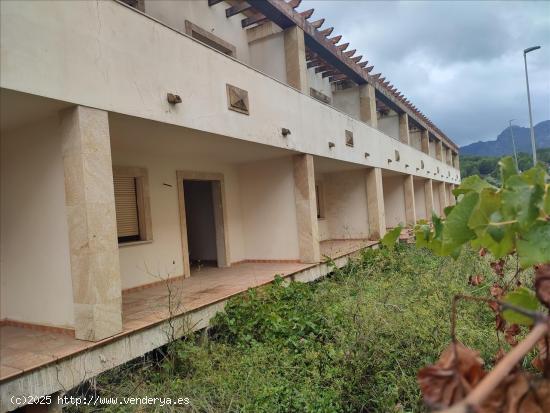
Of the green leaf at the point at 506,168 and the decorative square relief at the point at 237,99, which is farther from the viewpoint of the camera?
the decorative square relief at the point at 237,99

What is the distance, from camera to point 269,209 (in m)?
10.7

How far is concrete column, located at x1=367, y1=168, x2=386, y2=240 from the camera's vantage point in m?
14.5

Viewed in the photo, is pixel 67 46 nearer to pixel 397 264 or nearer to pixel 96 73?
pixel 96 73

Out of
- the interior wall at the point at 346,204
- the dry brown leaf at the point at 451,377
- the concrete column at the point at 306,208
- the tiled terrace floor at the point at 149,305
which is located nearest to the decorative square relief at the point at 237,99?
the concrete column at the point at 306,208

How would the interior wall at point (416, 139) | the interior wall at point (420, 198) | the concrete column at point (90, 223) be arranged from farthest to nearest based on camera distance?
the interior wall at point (416, 139), the interior wall at point (420, 198), the concrete column at point (90, 223)

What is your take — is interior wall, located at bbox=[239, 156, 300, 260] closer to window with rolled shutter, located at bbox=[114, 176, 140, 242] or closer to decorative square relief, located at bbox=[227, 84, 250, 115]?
decorative square relief, located at bbox=[227, 84, 250, 115]

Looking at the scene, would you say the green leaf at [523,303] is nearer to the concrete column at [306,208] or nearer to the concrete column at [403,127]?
the concrete column at [306,208]

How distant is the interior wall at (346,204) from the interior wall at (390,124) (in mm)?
5735

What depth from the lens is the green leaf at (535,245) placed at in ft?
3.26

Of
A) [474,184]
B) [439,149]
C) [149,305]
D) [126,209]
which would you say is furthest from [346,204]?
[439,149]

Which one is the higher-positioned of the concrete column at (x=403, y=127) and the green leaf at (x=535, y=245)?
the concrete column at (x=403, y=127)

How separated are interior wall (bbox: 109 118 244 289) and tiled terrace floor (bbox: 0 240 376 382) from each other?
1.33ft

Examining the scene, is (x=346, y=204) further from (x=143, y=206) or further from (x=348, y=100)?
(x=143, y=206)

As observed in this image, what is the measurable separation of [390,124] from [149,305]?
1685cm
